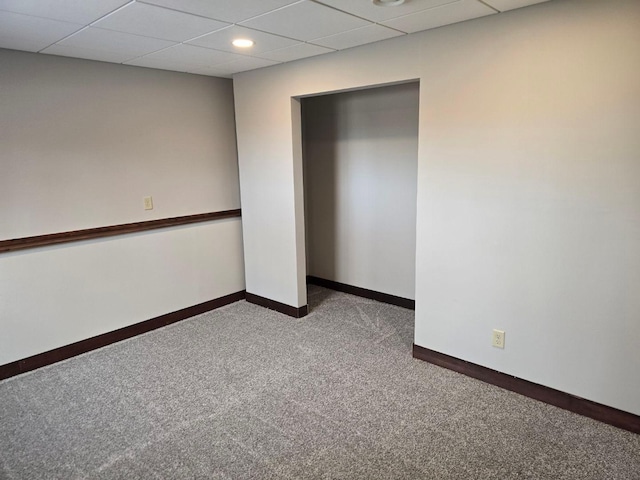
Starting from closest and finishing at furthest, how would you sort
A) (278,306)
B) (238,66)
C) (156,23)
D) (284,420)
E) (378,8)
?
(378,8) < (156,23) < (284,420) < (238,66) < (278,306)

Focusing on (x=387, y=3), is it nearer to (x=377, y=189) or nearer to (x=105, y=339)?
(x=377, y=189)

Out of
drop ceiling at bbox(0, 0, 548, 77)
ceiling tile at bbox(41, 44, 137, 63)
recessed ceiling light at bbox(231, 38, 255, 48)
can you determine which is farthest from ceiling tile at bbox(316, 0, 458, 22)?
ceiling tile at bbox(41, 44, 137, 63)

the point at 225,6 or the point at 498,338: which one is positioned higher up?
the point at 225,6

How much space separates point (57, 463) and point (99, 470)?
0.25 m

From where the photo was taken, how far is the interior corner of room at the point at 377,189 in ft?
7.02

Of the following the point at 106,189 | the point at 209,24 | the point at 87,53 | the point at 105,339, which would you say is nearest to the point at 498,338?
the point at 209,24

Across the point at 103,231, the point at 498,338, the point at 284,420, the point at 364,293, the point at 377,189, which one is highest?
the point at 377,189

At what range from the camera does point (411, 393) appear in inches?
103

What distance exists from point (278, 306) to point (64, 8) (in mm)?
2764

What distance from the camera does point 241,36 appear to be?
8.38ft

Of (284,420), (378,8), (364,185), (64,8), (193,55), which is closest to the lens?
(64,8)

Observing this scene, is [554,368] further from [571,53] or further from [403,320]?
[571,53]

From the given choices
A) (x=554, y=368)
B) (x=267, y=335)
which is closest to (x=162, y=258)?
(x=267, y=335)

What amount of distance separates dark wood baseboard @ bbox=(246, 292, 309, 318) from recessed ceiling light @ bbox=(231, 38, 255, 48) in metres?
2.19
